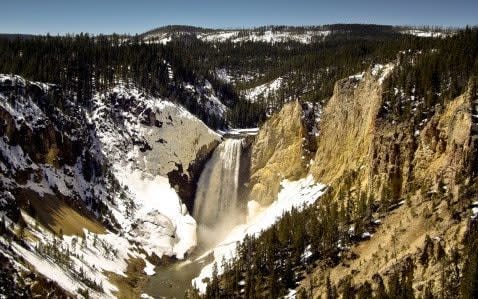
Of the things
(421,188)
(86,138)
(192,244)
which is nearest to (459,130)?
(421,188)

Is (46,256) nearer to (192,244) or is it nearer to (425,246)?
(192,244)

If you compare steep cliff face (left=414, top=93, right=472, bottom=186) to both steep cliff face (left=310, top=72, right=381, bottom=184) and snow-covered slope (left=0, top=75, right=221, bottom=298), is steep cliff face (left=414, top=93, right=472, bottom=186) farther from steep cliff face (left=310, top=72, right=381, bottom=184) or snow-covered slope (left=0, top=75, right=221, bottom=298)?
snow-covered slope (left=0, top=75, right=221, bottom=298)

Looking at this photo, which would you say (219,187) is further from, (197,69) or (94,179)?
(197,69)

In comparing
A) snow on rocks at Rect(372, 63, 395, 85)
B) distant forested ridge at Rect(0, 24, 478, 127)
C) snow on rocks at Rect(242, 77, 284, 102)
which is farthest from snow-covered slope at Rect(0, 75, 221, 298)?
snow on rocks at Rect(242, 77, 284, 102)

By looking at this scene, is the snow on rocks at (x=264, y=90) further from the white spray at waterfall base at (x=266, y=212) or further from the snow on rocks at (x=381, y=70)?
the white spray at waterfall base at (x=266, y=212)

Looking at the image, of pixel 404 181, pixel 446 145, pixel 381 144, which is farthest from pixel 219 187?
pixel 446 145

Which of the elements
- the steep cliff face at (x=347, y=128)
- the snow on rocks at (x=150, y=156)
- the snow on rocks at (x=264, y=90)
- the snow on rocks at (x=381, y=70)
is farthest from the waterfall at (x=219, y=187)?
the snow on rocks at (x=264, y=90)
